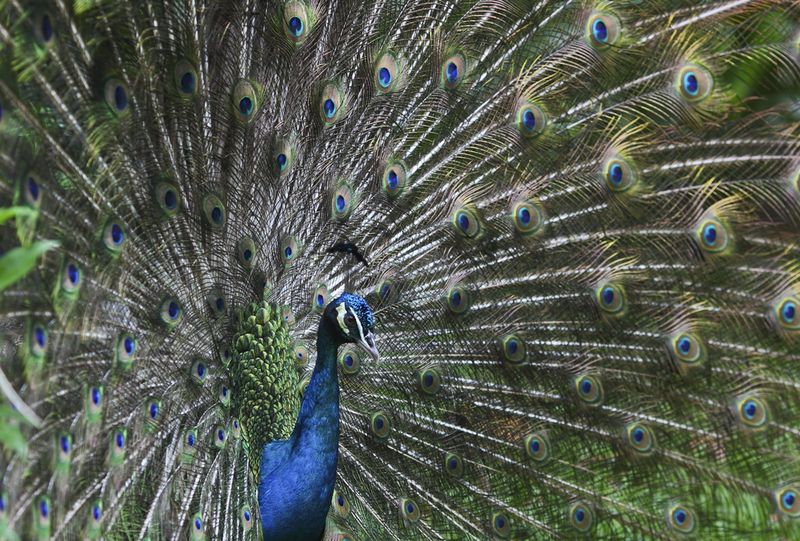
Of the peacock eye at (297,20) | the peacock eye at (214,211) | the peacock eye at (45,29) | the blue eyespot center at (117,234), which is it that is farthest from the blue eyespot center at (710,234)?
the peacock eye at (45,29)

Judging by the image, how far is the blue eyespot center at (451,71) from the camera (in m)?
3.00

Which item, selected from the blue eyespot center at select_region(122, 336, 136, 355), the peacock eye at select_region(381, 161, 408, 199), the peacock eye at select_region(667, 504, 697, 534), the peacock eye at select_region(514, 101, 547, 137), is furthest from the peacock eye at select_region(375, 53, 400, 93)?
the peacock eye at select_region(667, 504, 697, 534)

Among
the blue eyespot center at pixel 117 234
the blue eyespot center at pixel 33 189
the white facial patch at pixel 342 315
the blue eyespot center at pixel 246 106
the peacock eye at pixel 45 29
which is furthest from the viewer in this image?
the blue eyespot center at pixel 246 106

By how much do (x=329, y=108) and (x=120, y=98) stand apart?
0.79 m

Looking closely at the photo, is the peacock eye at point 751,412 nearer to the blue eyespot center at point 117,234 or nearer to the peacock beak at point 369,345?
the peacock beak at point 369,345

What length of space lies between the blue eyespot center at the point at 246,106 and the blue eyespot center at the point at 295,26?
236mm

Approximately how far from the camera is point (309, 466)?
9.30 feet

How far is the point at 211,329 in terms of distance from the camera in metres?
2.98

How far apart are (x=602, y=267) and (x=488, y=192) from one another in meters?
0.42

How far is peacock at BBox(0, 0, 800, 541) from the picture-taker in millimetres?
2717

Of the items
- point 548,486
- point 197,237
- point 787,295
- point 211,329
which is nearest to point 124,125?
point 197,237

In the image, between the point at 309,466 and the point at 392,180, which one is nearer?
the point at 309,466

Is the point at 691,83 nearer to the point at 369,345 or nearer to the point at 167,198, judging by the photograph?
the point at 369,345

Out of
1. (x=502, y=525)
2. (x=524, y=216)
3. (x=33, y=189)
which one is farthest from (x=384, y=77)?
(x=502, y=525)
